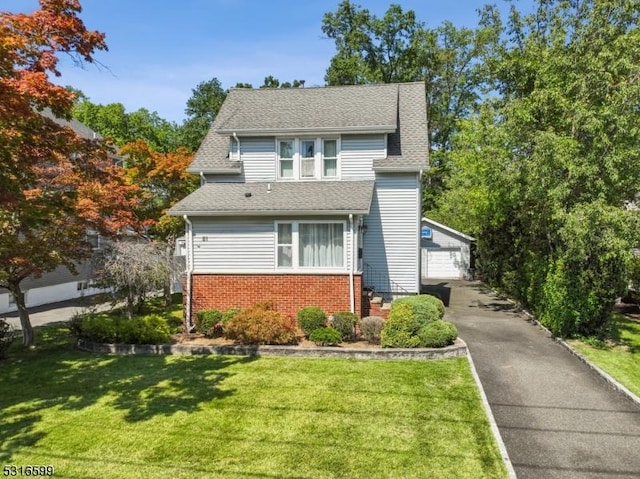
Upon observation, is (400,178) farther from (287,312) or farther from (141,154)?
(141,154)

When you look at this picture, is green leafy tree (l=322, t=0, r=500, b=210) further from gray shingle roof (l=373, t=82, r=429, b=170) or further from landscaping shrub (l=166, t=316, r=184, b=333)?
landscaping shrub (l=166, t=316, r=184, b=333)

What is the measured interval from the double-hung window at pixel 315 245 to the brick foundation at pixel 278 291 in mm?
535

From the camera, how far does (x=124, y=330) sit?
13.0 m

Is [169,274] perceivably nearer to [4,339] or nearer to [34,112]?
[4,339]

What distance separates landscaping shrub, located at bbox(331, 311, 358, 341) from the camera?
12984mm

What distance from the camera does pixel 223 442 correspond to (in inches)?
286

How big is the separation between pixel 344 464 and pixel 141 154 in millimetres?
17935

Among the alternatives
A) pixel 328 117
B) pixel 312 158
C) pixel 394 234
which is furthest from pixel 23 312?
pixel 394 234

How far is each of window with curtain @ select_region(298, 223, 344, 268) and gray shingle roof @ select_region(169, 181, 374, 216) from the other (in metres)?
0.75

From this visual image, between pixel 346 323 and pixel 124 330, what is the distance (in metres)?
6.39

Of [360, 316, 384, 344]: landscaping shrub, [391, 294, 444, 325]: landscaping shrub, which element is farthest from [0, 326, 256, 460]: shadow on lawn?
[391, 294, 444, 325]: landscaping shrub

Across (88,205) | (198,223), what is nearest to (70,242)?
(88,205)

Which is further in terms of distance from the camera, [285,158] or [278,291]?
[285,158]

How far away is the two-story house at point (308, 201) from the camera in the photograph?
14641 millimetres
